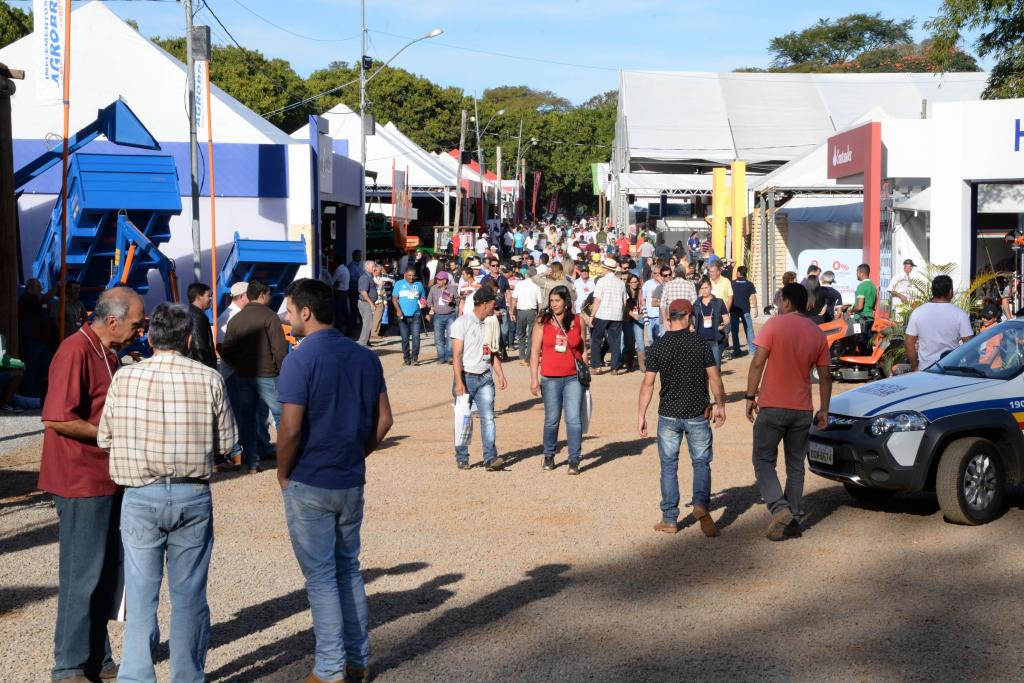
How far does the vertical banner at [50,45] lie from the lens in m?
14.8

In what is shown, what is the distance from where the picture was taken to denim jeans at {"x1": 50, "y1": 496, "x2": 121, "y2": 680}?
5.23 m

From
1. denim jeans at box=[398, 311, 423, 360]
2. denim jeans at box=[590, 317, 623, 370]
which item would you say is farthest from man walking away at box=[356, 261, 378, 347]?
denim jeans at box=[590, 317, 623, 370]

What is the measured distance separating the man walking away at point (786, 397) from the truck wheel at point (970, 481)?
1.02 m

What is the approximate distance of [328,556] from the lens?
17.2 ft

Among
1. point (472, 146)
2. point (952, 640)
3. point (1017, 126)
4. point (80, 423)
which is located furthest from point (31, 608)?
point (472, 146)

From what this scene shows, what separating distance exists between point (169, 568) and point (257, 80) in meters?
64.5

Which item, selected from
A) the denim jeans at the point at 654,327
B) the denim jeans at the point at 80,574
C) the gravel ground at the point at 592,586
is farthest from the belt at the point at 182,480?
the denim jeans at the point at 654,327

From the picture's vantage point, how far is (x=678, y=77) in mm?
58812

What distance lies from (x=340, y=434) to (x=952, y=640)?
11.0 feet

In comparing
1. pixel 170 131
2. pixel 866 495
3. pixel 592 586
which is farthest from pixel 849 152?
pixel 592 586

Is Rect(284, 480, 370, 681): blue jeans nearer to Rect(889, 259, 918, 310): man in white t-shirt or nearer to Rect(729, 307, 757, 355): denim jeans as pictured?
Rect(889, 259, 918, 310): man in white t-shirt

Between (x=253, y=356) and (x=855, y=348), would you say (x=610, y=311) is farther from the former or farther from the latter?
(x=253, y=356)

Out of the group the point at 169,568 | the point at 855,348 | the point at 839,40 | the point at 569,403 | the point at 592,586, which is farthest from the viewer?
the point at 839,40

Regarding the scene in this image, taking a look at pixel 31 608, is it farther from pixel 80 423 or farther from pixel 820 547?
pixel 820 547
